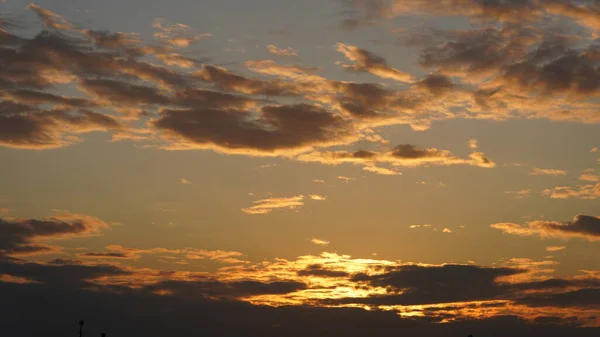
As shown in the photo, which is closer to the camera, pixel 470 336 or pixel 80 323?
pixel 470 336

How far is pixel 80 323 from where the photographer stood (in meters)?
118

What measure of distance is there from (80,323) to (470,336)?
12830cm

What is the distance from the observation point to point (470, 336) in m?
106
